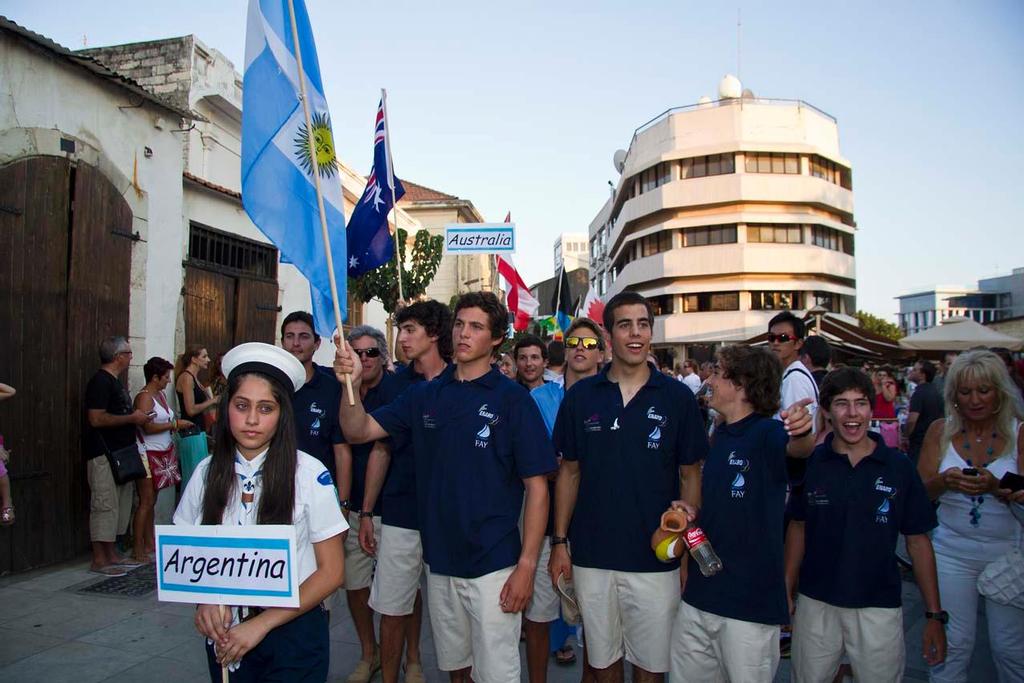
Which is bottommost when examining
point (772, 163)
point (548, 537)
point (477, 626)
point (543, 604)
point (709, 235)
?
point (543, 604)

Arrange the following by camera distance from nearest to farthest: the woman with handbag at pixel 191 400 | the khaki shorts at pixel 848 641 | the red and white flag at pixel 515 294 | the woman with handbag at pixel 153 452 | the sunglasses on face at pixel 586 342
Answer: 1. the khaki shorts at pixel 848 641
2. the sunglasses on face at pixel 586 342
3. the woman with handbag at pixel 153 452
4. the woman with handbag at pixel 191 400
5. the red and white flag at pixel 515 294

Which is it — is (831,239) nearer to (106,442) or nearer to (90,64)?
(90,64)

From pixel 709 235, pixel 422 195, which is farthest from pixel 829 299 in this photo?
pixel 422 195

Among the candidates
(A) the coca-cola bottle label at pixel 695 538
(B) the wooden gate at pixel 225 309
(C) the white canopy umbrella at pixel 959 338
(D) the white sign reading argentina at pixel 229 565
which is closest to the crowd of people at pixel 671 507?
(A) the coca-cola bottle label at pixel 695 538

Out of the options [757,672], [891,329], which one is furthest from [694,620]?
[891,329]

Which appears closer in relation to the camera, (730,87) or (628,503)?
(628,503)

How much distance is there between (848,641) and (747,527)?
764 millimetres

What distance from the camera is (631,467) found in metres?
3.29

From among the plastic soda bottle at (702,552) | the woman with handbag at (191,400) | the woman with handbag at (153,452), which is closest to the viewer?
the plastic soda bottle at (702,552)

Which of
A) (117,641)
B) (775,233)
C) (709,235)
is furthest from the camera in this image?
(709,235)

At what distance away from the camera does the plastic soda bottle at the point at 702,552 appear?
2.97m

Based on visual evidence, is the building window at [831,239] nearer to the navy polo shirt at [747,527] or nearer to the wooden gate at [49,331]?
the wooden gate at [49,331]

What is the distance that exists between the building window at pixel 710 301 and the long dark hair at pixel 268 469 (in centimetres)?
4272

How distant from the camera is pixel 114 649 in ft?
15.3
